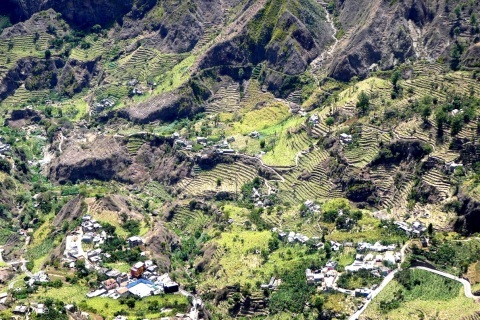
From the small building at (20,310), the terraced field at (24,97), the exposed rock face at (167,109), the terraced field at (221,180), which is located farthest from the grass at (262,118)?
the small building at (20,310)

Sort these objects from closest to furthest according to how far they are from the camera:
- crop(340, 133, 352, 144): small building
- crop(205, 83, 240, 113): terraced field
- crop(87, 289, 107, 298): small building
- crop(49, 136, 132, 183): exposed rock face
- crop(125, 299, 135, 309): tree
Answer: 1. crop(125, 299, 135, 309): tree
2. crop(87, 289, 107, 298): small building
3. crop(340, 133, 352, 144): small building
4. crop(49, 136, 132, 183): exposed rock face
5. crop(205, 83, 240, 113): terraced field

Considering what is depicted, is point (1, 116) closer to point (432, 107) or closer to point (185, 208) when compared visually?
point (185, 208)

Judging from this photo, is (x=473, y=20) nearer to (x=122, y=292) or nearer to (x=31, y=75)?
(x=122, y=292)

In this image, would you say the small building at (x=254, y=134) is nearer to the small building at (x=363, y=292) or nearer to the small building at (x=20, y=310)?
the small building at (x=363, y=292)

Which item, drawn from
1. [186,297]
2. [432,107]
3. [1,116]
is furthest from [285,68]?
[186,297]

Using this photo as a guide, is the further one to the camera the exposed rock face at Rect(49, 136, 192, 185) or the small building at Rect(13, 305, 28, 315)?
the exposed rock face at Rect(49, 136, 192, 185)

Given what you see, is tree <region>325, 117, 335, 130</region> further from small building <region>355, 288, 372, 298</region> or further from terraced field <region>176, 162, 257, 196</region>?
small building <region>355, 288, 372, 298</region>

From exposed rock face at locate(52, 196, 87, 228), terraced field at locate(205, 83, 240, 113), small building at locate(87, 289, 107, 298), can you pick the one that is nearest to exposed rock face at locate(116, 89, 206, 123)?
terraced field at locate(205, 83, 240, 113)
